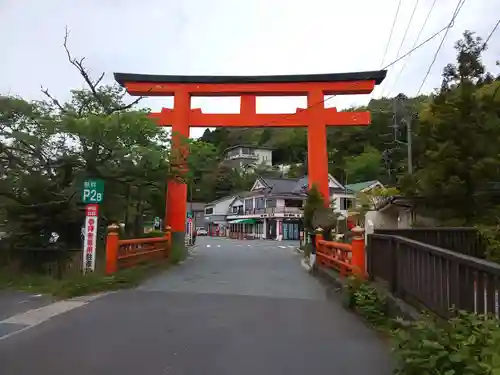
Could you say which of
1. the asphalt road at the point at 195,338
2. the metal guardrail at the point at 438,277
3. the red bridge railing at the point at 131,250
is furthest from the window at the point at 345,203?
the metal guardrail at the point at 438,277

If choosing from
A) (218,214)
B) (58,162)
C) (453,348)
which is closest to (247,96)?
(58,162)

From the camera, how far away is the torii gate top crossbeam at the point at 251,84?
22.8m

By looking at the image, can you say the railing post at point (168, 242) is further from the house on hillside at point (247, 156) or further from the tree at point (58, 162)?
the house on hillside at point (247, 156)

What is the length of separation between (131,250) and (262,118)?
1018 centimetres

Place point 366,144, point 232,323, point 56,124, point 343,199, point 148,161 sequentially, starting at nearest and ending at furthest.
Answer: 1. point 232,323
2. point 56,124
3. point 148,161
4. point 343,199
5. point 366,144

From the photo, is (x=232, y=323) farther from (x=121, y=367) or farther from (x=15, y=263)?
(x=15, y=263)

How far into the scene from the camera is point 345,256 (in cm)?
1305

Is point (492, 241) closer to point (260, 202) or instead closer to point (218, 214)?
point (260, 202)

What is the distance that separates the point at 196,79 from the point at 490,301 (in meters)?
20.2

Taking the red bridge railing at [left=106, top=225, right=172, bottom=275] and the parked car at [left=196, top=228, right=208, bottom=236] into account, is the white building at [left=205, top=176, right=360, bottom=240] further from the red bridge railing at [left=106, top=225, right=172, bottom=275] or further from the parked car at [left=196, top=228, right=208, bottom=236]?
the red bridge railing at [left=106, top=225, right=172, bottom=275]

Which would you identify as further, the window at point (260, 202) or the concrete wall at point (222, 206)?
the concrete wall at point (222, 206)

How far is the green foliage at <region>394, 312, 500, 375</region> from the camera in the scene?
11.6 feet

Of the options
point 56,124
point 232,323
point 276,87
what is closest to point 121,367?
point 232,323

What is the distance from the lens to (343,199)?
5403cm
